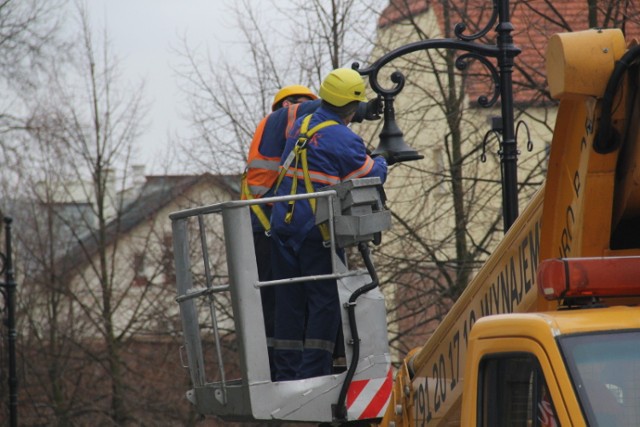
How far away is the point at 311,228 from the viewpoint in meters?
6.48

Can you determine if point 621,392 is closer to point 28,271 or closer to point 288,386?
point 288,386

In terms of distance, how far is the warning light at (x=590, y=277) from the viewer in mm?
4285

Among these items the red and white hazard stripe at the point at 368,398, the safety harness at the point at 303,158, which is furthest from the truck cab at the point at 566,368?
the safety harness at the point at 303,158

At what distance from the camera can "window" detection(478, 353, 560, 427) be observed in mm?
3984

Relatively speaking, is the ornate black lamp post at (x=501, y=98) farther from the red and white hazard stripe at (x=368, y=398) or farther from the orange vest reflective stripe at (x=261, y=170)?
the red and white hazard stripe at (x=368, y=398)

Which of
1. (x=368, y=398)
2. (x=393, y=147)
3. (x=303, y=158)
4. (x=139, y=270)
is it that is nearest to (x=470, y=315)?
(x=368, y=398)

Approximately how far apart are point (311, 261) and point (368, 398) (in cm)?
87

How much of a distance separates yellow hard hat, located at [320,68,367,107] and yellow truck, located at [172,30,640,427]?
30.3 inches

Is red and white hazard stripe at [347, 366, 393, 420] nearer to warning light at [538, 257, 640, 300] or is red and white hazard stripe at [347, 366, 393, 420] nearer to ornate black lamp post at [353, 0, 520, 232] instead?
warning light at [538, 257, 640, 300]

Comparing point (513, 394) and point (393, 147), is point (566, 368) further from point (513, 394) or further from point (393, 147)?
point (393, 147)

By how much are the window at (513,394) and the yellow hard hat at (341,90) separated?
2.59 metres

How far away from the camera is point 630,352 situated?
13.0 feet

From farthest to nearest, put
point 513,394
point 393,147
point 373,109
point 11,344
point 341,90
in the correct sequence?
point 11,344 → point 393,147 → point 373,109 → point 341,90 → point 513,394

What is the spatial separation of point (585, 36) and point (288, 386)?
7.66 feet
